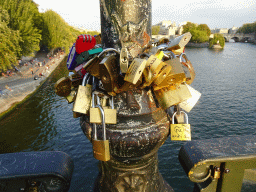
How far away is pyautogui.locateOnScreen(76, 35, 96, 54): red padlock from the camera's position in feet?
5.97

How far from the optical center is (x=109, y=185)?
6.48 ft

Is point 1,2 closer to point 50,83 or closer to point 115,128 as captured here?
point 50,83

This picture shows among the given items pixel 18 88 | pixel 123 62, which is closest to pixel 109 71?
pixel 123 62

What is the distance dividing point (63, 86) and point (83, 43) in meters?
0.47

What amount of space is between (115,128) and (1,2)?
30.7 meters

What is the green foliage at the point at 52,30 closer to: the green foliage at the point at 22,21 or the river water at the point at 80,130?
the green foliage at the point at 22,21

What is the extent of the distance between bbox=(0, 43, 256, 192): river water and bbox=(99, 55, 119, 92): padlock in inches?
283

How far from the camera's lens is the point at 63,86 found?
1770mm

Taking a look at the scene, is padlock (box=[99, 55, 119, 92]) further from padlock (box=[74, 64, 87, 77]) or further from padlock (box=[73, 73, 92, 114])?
padlock (box=[74, 64, 87, 77])

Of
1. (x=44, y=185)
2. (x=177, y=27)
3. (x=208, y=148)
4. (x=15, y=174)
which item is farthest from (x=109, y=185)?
(x=177, y=27)

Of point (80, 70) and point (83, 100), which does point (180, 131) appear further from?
point (80, 70)

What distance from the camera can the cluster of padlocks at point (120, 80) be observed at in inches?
53.7

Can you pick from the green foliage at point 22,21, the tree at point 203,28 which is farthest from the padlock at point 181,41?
the tree at point 203,28

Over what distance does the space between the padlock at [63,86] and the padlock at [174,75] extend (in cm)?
88
